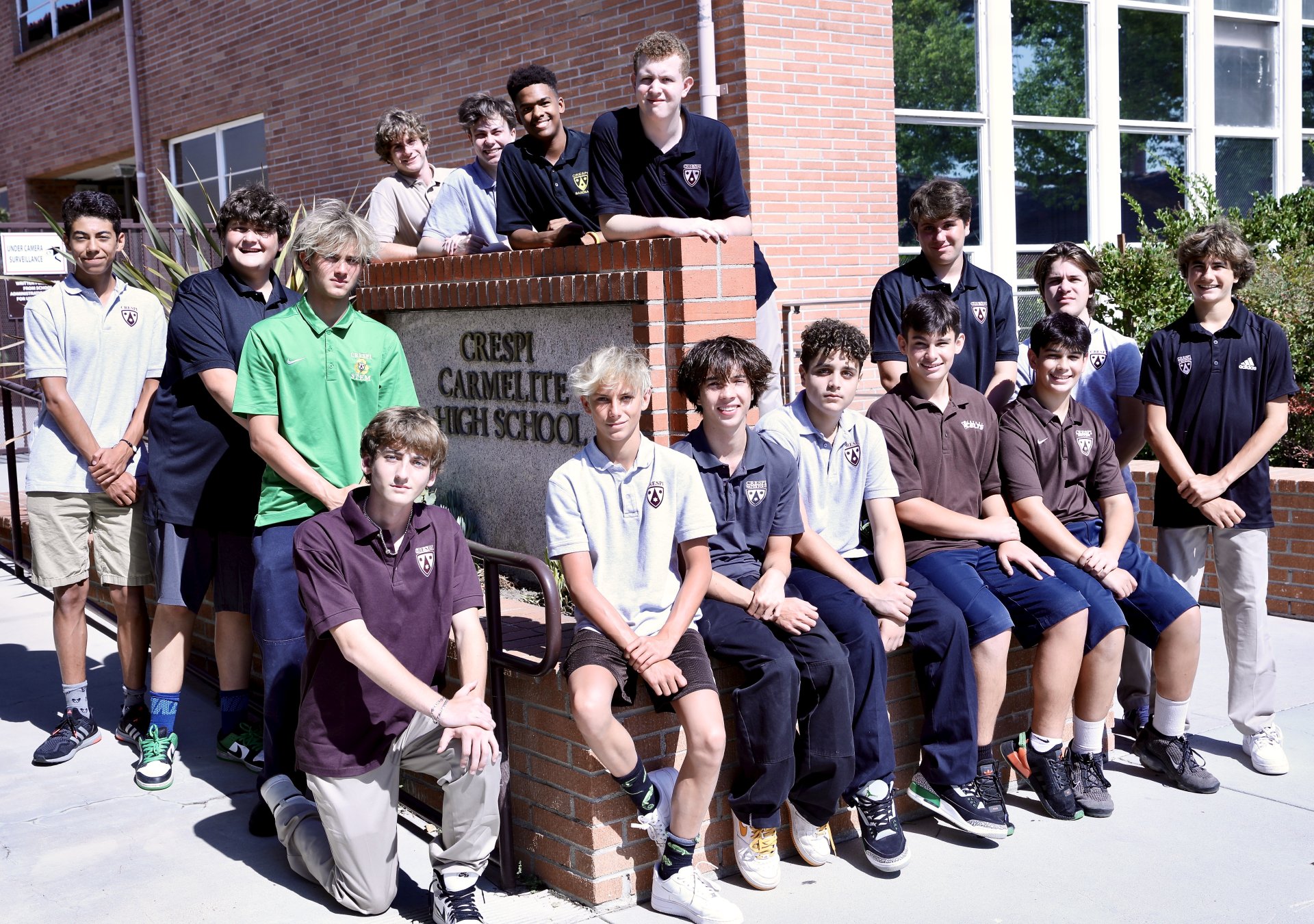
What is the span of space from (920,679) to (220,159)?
12217 mm

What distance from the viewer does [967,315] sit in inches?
195

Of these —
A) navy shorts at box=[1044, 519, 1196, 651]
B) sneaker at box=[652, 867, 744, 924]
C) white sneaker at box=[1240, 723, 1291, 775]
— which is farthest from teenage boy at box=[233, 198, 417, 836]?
white sneaker at box=[1240, 723, 1291, 775]

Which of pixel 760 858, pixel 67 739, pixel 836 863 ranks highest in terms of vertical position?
pixel 67 739

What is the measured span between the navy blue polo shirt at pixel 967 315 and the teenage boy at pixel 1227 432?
0.59m

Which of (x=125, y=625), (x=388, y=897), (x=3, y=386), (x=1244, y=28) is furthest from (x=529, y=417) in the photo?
(x=1244, y=28)

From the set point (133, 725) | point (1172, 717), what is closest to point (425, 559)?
point (133, 725)

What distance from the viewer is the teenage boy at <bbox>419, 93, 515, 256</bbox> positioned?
5.75 metres

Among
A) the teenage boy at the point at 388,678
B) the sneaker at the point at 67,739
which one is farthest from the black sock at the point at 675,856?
the sneaker at the point at 67,739

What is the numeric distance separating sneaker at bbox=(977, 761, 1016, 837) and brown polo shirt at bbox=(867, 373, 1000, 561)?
75cm

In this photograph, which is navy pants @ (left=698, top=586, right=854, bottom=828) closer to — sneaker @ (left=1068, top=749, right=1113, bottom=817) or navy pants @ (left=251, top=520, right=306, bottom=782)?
sneaker @ (left=1068, top=749, right=1113, bottom=817)

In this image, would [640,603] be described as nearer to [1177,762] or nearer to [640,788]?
[640,788]

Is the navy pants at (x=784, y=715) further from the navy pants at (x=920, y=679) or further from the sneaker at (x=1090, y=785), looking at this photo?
the sneaker at (x=1090, y=785)

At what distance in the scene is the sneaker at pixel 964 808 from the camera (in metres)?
4.10

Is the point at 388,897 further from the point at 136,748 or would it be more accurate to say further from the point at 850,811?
the point at 136,748
